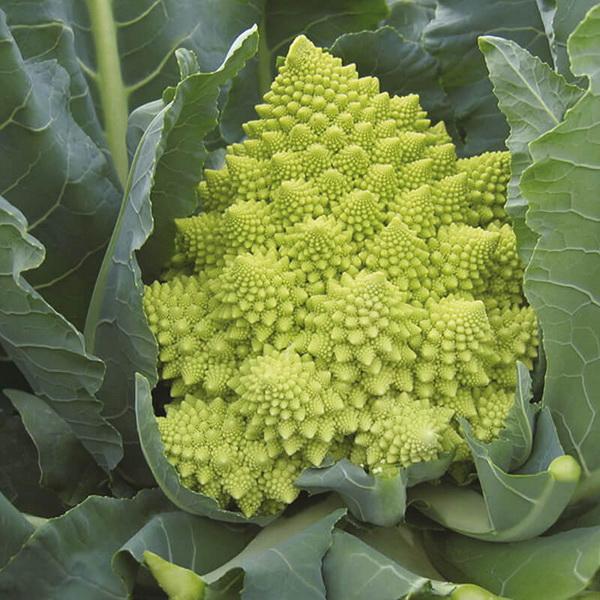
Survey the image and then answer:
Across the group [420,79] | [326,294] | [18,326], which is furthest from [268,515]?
[420,79]

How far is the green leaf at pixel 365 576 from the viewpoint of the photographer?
3.23 feet

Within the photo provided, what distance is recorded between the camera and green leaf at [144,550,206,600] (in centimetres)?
98

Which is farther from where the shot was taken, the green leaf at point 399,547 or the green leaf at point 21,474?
the green leaf at point 21,474

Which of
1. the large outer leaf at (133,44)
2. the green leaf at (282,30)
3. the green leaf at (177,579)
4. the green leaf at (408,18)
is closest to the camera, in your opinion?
the green leaf at (177,579)

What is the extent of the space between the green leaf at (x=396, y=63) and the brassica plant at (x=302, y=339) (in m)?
0.20

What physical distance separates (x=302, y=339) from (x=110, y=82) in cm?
63

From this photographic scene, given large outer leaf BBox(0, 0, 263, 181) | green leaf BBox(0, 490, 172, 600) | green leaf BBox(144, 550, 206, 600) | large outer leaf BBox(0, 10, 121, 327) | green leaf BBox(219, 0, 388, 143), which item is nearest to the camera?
green leaf BBox(144, 550, 206, 600)

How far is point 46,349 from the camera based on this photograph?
1.18 m

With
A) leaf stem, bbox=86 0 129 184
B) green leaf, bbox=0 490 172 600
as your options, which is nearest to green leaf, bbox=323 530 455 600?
green leaf, bbox=0 490 172 600

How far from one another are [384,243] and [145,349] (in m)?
0.34

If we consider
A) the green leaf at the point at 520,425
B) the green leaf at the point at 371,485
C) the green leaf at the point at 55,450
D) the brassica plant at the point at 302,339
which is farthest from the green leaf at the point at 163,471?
the green leaf at the point at 520,425

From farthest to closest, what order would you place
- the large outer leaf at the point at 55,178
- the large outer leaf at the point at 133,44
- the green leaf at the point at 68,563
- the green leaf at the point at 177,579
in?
the large outer leaf at the point at 133,44
the large outer leaf at the point at 55,178
the green leaf at the point at 68,563
the green leaf at the point at 177,579

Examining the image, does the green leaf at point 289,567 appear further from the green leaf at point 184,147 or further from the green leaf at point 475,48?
the green leaf at point 475,48

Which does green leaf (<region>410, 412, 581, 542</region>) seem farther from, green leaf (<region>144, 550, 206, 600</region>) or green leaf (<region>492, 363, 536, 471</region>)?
green leaf (<region>144, 550, 206, 600</region>)
